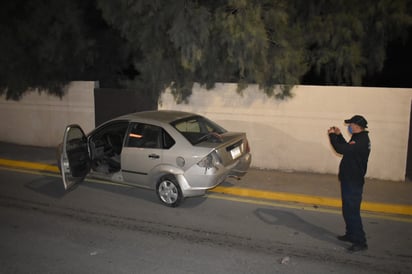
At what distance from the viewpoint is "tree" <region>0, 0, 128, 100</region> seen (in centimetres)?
1164

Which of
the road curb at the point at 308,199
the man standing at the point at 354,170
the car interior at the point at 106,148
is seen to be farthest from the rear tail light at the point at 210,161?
the man standing at the point at 354,170

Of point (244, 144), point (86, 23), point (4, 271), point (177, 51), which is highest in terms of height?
point (86, 23)

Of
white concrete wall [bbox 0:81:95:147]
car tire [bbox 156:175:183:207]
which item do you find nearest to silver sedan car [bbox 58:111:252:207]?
car tire [bbox 156:175:183:207]

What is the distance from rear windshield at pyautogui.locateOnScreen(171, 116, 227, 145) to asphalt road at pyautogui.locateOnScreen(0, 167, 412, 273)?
1.23 m

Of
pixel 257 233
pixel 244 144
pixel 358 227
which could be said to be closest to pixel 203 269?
pixel 257 233

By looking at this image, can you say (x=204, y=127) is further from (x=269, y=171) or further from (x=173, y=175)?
(x=269, y=171)

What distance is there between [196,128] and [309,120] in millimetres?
2612

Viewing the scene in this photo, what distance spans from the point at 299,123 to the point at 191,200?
319 cm

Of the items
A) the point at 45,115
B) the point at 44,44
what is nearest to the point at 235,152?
the point at 44,44

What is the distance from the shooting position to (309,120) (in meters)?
9.45

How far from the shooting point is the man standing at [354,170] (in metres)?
5.55

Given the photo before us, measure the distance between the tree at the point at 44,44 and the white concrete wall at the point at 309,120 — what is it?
12.1 feet

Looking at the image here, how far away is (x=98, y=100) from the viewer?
471 inches

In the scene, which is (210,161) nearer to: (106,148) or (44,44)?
(106,148)
